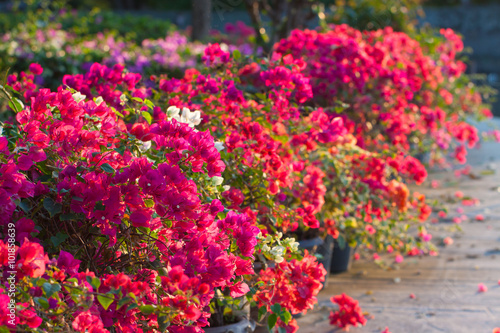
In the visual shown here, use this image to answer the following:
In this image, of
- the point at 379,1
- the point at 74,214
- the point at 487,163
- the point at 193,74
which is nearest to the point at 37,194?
Answer: the point at 74,214

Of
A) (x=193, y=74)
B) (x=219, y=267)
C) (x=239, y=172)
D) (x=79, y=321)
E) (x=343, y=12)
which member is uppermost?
(x=343, y=12)

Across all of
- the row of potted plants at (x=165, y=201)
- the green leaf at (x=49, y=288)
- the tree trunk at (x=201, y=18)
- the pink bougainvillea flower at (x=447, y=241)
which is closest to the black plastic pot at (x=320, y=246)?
the row of potted plants at (x=165, y=201)

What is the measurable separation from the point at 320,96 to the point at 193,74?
160 centimetres

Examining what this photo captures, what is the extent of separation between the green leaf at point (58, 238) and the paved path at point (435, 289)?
1.60m

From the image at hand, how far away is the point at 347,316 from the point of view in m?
2.75

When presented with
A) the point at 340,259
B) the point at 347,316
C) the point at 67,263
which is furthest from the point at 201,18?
the point at 67,263

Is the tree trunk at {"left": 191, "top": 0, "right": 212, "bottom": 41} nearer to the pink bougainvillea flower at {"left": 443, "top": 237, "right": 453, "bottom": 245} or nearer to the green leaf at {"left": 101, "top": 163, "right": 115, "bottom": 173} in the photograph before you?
the pink bougainvillea flower at {"left": 443, "top": 237, "right": 453, "bottom": 245}

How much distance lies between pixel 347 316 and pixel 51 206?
172 cm

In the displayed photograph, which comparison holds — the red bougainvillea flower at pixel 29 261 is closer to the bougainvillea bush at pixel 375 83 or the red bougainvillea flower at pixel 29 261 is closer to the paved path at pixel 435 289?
the paved path at pixel 435 289

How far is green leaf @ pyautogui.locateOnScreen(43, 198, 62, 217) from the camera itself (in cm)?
148

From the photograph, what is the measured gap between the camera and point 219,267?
1.46 metres

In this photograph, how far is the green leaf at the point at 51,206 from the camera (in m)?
1.48

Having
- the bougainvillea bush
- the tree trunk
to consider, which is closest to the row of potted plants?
the bougainvillea bush

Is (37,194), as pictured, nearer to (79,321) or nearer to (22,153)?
(22,153)
